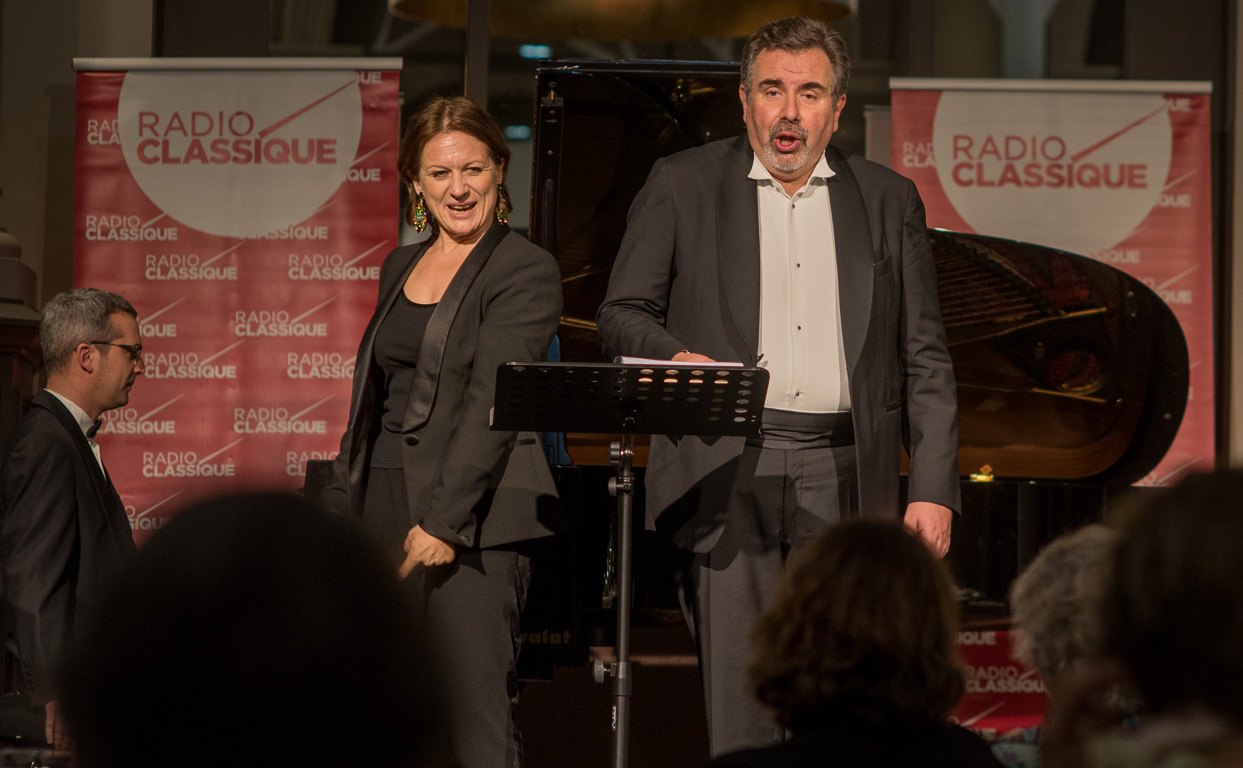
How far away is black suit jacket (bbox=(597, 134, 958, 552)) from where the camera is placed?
2502 mm

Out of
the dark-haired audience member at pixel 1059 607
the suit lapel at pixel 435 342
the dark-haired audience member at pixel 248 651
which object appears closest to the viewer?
the dark-haired audience member at pixel 248 651

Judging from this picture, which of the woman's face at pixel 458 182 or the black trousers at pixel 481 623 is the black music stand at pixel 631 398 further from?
the woman's face at pixel 458 182

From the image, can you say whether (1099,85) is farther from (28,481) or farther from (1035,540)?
(28,481)

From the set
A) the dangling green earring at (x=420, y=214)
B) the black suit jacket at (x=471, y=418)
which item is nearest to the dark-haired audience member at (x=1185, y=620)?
the black suit jacket at (x=471, y=418)

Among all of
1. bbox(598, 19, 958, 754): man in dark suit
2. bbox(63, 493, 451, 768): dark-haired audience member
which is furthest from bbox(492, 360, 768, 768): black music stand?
bbox(63, 493, 451, 768): dark-haired audience member

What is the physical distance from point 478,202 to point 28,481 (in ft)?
3.86

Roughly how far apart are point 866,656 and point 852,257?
1480 millimetres

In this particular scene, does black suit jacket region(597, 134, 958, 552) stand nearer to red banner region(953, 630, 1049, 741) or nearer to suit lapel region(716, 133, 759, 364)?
suit lapel region(716, 133, 759, 364)

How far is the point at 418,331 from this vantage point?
270 cm

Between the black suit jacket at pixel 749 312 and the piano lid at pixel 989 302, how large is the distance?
115cm

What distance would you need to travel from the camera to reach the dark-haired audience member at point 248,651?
57cm

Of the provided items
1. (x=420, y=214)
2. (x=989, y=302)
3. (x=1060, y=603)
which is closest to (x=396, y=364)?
(x=420, y=214)

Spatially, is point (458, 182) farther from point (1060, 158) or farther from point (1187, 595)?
point (1060, 158)

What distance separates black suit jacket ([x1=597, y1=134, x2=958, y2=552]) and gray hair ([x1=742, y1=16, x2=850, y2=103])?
0.55 feet
